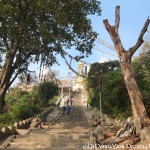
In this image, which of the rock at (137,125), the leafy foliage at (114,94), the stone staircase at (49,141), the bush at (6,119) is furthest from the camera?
the leafy foliage at (114,94)

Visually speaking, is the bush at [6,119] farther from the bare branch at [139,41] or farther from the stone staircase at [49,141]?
the bare branch at [139,41]

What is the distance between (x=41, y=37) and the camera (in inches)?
814

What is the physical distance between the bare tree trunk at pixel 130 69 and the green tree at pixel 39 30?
504cm

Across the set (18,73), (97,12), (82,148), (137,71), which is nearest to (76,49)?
(97,12)

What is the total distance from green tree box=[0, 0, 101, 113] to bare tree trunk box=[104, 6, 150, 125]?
504 centimetres

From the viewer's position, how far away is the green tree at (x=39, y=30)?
63.7ft

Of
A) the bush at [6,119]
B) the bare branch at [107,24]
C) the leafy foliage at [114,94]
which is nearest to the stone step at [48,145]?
the bare branch at [107,24]

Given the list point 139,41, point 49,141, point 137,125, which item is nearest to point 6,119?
point 49,141

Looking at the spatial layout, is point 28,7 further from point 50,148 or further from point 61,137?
point 50,148

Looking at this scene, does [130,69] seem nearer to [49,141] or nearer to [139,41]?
[139,41]

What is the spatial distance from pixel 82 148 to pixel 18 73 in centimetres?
1067

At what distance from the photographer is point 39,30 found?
19891 mm

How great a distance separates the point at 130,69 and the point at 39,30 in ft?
24.7

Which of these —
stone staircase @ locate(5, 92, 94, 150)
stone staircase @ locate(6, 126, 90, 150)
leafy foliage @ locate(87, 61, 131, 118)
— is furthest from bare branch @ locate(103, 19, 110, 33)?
leafy foliage @ locate(87, 61, 131, 118)
